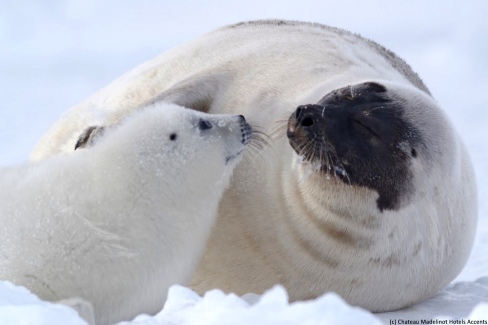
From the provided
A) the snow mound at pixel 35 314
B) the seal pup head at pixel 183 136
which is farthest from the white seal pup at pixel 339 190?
the snow mound at pixel 35 314

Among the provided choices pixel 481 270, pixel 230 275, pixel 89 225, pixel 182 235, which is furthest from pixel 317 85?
pixel 481 270

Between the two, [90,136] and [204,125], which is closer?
[204,125]

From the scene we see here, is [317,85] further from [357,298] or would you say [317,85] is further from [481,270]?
[481,270]

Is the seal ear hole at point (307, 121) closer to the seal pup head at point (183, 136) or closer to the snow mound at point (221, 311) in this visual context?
the seal pup head at point (183, 136)

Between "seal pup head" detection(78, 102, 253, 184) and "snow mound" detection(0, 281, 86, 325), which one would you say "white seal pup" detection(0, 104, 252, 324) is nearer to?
"seal pup head" detection(78, 102, 253, 184)

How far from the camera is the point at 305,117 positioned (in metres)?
3.76

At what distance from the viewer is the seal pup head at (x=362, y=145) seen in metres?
3.75

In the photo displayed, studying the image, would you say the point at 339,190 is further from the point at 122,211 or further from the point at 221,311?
the point at 221,311

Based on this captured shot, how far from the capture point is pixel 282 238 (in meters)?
4.07

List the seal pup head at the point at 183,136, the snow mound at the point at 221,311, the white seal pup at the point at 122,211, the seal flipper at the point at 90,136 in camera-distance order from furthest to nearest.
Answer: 1. the seal flipper at the point at 90,136
2. the seal pup head at the point at 183,136
3. the white seal pup at the point at 122,211
4. the snow mound at the point at 221,311

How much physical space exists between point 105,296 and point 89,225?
0.82 ft

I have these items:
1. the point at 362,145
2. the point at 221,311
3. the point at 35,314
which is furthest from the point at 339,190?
the point at 35,314

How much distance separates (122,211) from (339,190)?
0.95 m

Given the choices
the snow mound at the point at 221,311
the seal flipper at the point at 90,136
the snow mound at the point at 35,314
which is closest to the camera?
the snow mound at the point at 221,311
